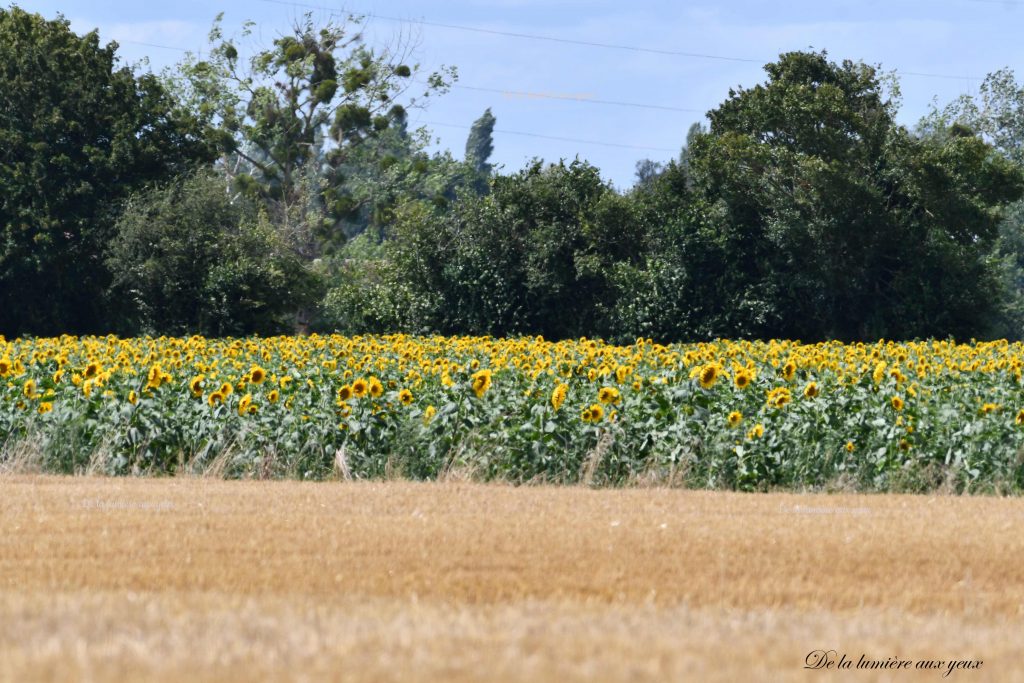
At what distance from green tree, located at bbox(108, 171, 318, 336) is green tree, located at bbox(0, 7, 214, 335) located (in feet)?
6.77

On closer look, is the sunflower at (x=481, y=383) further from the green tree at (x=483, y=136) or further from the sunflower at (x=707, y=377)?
the green tree at (x=483, y=136)

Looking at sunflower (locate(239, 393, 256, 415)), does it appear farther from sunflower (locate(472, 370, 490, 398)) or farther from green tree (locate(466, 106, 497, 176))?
green tree (locate(466, 106, 497, 176))

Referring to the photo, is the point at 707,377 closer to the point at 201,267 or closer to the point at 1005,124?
the point at 201,267

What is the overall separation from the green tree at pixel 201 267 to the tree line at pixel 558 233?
0.06 metres

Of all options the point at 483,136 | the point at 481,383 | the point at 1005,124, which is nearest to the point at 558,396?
the point at 481,383

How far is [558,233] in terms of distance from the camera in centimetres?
3578

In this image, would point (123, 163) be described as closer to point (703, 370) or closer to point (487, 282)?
point (487, 282)

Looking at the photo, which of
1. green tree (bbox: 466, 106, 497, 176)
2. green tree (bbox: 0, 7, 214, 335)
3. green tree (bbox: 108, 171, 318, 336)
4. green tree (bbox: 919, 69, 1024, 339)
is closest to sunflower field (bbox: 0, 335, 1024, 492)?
green tree (bbox: 108, 171, 318, 336)

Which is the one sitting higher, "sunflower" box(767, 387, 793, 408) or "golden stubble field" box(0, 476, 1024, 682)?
"sunflower" box(767, 387, 793, 408)

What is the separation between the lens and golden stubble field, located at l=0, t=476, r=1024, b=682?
4.39 m

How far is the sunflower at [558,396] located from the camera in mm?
12359

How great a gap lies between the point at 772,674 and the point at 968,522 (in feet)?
17.6

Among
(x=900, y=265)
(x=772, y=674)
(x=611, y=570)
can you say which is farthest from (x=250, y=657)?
(x=900, y=265)

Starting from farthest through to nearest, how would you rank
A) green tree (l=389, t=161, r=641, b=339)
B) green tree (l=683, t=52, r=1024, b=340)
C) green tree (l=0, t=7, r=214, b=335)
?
green tree (l=0, t=7, r=214, b=335)
green tree (l=389, t=161, r=641, b=339)
green tree (l=683, t=52, r=1024, b=340)
